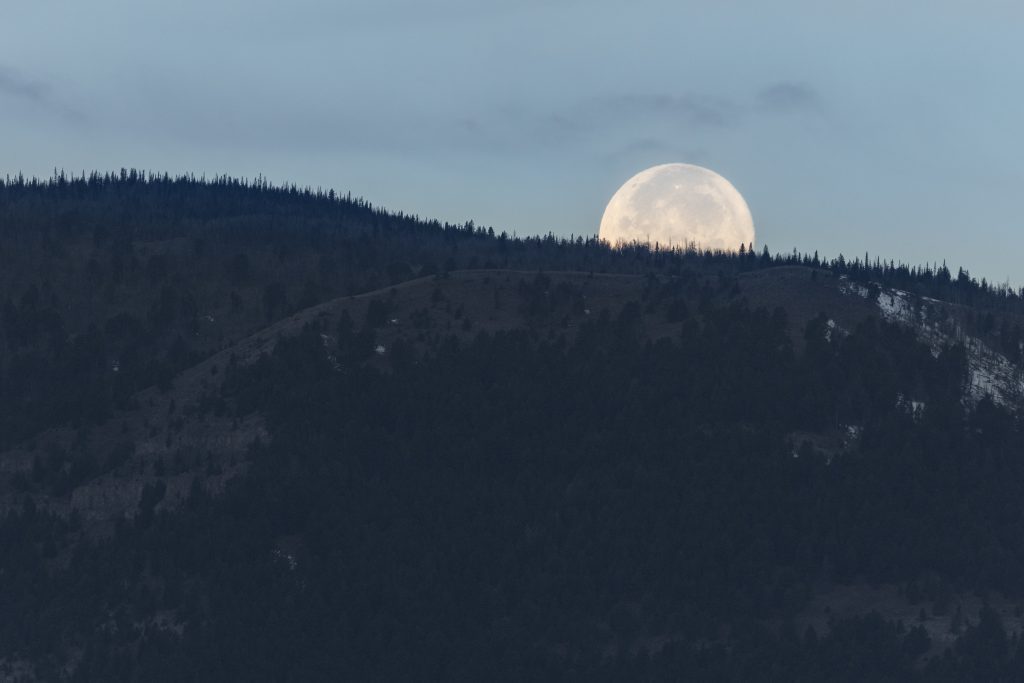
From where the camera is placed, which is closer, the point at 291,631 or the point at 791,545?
the point at 291,631

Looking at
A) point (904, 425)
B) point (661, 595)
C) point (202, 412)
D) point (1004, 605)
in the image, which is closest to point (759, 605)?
point (661, 595)

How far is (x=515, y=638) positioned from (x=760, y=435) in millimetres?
39899

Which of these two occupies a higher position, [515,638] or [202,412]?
[202,412]

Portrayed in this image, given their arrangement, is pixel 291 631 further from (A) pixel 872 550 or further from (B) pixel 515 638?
(A) pixel 872 550

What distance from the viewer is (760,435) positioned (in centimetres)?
19475

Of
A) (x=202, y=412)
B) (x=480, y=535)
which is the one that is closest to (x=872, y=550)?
(x=480, y=535)

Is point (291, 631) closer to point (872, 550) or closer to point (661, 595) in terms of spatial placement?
point (661, 595)

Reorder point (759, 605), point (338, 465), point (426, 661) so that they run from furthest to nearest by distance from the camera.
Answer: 1. point (338, 465)
2. point (759, 605)
3. point (426, 661)

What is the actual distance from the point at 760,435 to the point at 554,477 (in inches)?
781

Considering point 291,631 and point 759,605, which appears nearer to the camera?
point 291,631

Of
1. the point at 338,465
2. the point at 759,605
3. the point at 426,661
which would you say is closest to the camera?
the point at 426,661

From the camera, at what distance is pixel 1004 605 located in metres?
174

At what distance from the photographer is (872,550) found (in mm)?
181750

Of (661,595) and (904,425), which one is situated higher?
(904,425)
